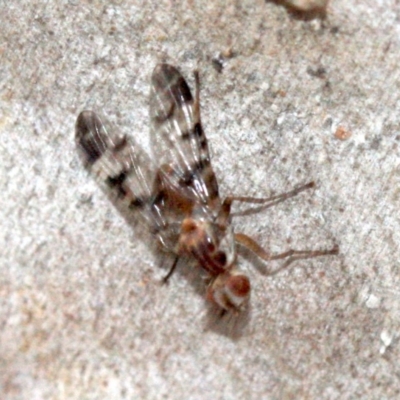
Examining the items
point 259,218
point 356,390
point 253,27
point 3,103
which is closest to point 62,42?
point 3,103

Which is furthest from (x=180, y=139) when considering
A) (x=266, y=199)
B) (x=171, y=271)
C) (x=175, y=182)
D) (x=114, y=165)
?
(x=171, y=271)

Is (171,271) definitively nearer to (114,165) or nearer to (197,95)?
(114,165)

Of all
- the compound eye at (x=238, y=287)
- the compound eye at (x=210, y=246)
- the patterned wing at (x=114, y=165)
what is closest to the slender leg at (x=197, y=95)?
the patterned wing at (x=114, y=165)

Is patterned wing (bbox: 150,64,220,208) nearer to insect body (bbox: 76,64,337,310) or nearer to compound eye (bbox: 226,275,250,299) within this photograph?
insect body (bbox: 76,64,337,310)

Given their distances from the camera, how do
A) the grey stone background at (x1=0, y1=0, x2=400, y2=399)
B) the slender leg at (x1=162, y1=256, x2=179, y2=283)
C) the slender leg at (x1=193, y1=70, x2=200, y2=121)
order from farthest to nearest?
1. the slender leg at (x1=193, y1=70, x2=200, y2=121)
2. the slender leg at (x1=162, y1=256, x2=179, y2=283)
3. the grey stone background at (x1=0, y1=0, x2=400, y2=399)

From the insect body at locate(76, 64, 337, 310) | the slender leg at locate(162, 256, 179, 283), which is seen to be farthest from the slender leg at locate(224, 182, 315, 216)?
the slender leg at locate(162, 256, 179, 283)

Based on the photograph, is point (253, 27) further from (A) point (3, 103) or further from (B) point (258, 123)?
(A) point (3, 103)
